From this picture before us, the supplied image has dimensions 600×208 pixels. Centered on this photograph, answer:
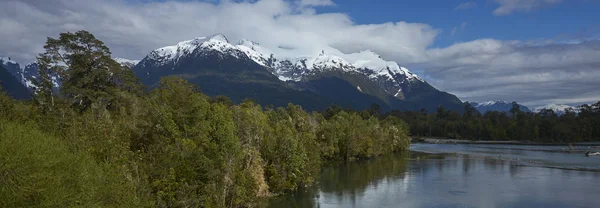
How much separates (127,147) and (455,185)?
2115 inches

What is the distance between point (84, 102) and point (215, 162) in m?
27.3

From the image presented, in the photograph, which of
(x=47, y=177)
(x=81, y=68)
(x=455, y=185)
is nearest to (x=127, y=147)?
(x=47, y=177)

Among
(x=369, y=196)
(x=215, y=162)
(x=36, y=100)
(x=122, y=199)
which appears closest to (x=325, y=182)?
(x=369, y=196)

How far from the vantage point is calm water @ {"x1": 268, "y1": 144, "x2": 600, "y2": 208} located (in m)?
60.0

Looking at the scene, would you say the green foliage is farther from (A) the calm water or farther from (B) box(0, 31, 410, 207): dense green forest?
(A) the calm water

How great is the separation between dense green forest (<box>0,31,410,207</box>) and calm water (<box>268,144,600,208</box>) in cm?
654

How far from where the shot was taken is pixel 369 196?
65.3 meters

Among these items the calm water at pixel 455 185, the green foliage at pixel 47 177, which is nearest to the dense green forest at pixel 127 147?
the green foliage at pixel 47 177

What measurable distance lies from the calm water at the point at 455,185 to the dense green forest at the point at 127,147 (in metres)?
6.54

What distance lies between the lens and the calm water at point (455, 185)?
2362 inches

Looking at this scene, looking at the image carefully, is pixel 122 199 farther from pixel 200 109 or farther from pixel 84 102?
pixel 84 102

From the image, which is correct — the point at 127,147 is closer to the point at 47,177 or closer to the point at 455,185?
the point at 47,177

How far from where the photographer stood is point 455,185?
74.3 m

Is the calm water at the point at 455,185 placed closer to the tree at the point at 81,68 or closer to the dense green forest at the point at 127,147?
the dense green forest at the point at 127,147
